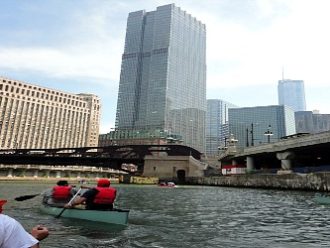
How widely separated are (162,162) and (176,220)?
316 ft

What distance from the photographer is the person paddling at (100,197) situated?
56.5 feet

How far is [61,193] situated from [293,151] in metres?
53.5

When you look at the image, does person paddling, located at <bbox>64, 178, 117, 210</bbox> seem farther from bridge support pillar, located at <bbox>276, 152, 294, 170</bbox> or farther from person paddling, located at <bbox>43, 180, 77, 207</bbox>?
bridge support pillar, located at <bbox>276, 152, 294, 170</bbox>

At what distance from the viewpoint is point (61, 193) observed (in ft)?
72.8

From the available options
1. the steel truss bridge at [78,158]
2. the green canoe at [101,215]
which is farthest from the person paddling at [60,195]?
the steel truss bridge at [78,158]

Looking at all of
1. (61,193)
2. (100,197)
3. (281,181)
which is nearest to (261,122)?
(281,181)

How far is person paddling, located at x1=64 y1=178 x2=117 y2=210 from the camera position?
17.2 meters

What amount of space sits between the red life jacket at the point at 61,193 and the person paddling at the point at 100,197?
5.09m

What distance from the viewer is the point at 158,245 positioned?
41.0 feet

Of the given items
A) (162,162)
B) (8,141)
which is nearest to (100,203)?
(162,162)

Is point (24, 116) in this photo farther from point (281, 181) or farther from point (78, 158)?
point (281, 181)

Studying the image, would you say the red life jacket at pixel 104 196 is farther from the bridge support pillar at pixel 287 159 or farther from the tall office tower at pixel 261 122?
the tall office tower at pixel 261 122

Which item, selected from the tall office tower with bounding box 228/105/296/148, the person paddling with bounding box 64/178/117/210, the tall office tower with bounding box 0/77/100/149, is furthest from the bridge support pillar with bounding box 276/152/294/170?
the tall office tower with bounding box 0/77/100/149

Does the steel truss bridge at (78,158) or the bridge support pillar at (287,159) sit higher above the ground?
the steel truss bridge at (78,158)
